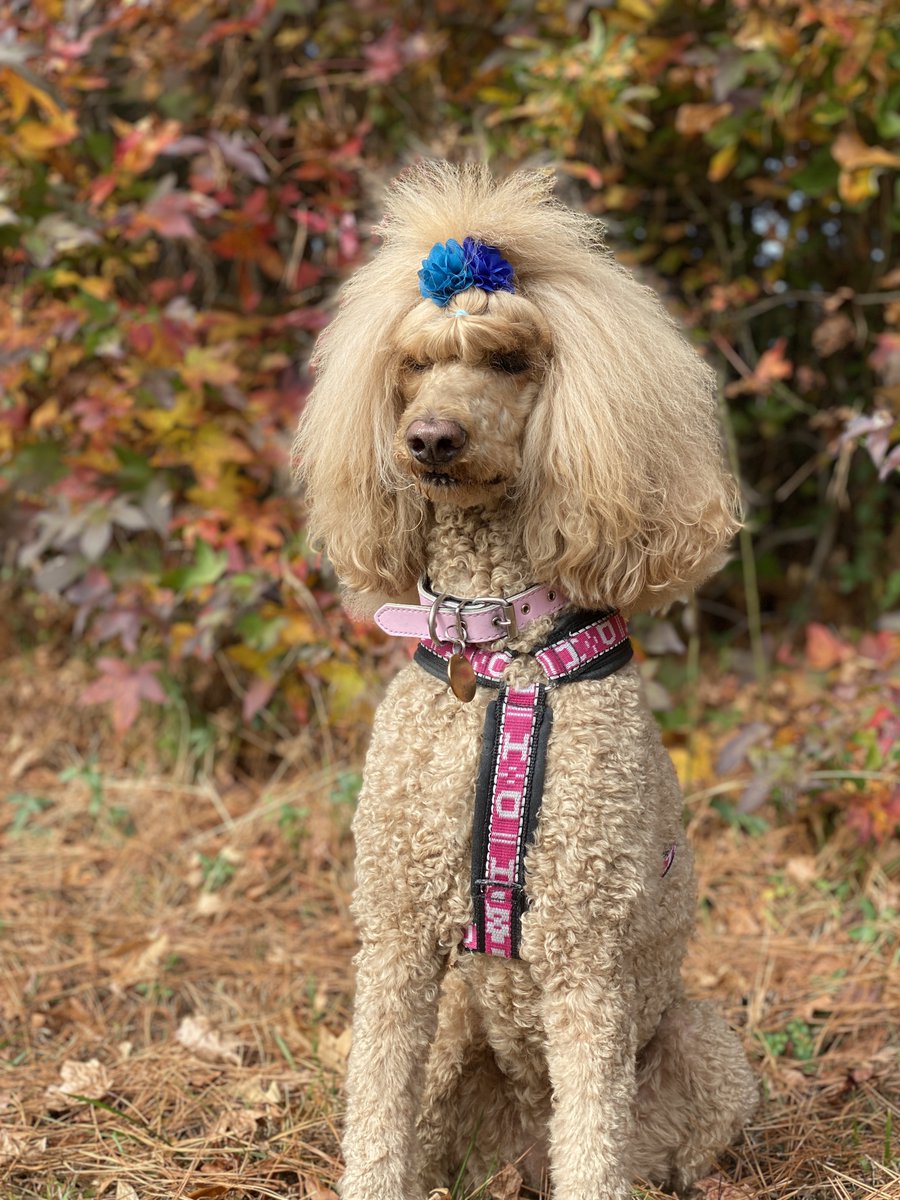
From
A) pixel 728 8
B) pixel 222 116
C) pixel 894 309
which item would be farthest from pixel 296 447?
pixel 728 8

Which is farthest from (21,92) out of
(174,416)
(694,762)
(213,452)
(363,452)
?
(694,762)

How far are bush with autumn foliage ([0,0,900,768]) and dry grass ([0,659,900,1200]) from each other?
33cm

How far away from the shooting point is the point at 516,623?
151 centimetres

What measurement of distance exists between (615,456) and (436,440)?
232 mm

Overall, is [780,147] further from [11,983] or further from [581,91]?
[11,983]

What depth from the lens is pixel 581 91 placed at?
2.77m

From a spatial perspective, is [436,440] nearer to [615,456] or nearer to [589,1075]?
[615,456]

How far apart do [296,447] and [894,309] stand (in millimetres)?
Result: 1950

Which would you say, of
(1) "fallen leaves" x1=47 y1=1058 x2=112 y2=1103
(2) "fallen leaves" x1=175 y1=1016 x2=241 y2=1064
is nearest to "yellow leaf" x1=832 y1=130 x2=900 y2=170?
(2) "fallen leaves" x1=175 y1=1016 x2=241 y2=1064

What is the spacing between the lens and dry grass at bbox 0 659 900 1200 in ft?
6.01

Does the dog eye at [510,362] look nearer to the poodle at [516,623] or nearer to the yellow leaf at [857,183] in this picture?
the poodle at [516,623]

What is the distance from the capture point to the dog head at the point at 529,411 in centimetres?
143

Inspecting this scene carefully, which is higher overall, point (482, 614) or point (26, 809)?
point (482, 614)

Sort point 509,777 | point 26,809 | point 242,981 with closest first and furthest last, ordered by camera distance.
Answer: point 509,777 → point 242,981 → point 26,809
